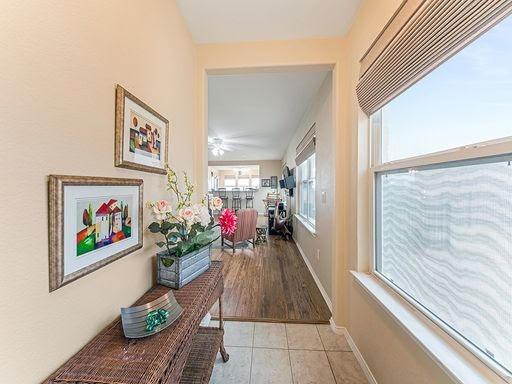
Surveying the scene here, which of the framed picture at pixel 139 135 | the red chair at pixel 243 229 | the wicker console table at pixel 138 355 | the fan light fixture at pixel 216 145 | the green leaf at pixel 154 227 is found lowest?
the red chair at pixel 243 229

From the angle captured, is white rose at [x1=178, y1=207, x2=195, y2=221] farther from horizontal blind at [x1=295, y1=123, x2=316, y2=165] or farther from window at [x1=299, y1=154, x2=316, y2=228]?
window at [x1=299, y1=154, x2=316, y2=228]

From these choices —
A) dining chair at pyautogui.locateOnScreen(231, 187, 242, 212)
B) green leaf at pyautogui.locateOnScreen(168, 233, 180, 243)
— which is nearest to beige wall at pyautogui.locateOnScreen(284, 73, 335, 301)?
green leaf at pyautogui.locateOnScreen(168, 233, 180, 243)

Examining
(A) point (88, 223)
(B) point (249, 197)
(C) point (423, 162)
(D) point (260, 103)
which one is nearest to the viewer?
(A) point (88, 223)

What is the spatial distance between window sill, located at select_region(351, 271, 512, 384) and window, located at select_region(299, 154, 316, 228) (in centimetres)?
255

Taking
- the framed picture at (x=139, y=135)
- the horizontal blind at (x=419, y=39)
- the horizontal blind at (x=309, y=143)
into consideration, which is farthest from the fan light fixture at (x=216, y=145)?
the horizontal blind at (x=419, y=39)

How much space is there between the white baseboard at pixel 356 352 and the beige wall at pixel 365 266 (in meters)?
0.05

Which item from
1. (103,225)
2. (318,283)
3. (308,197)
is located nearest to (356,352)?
(318,283)

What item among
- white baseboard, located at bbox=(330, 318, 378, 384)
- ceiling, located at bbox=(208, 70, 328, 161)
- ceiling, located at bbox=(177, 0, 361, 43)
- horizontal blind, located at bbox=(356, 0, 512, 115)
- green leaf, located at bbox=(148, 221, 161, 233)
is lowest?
white baseboard, located at bbox=(330, 318, 378, 384)

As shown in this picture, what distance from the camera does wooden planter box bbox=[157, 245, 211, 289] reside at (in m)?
1.27

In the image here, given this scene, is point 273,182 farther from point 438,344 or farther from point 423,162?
point 438,344

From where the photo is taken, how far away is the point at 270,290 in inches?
116

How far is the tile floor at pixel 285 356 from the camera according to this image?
5.22ft

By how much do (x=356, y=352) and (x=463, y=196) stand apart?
4.88 feet

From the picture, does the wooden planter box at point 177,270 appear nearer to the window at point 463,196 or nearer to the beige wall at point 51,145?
the beige wall at point 51,145
